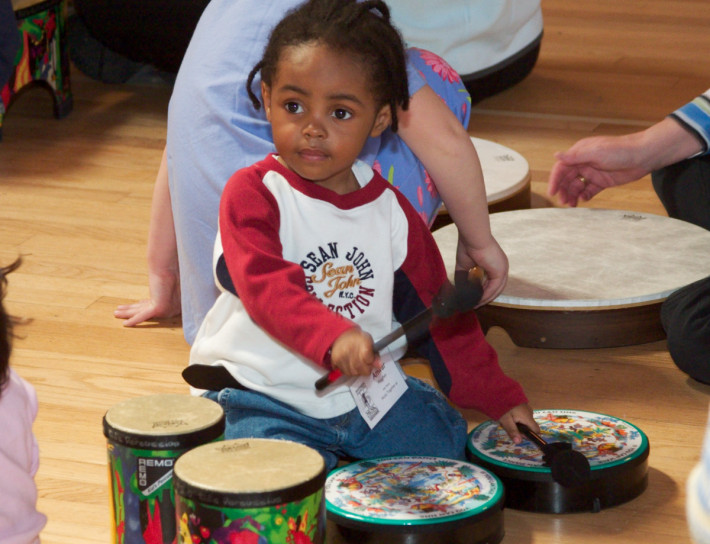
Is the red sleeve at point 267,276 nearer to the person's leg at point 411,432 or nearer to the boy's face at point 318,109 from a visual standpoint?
the boy's face at point 318,109

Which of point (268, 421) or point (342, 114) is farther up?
point (342, 114)

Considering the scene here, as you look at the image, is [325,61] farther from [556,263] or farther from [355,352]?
[556,263]

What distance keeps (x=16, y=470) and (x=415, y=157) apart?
2.42 ft

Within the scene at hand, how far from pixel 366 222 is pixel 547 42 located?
265 cm

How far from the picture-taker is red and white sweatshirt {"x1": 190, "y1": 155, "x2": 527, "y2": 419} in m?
1.17

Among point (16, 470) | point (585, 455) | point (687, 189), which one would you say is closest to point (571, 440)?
point (585, 455)

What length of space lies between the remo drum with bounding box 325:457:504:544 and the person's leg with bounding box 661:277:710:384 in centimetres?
47

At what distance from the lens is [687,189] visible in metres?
1.95

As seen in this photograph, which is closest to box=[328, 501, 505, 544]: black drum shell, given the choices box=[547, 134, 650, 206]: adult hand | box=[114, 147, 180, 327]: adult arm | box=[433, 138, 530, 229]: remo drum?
box=[114, 147, 180, 327]: adult arm

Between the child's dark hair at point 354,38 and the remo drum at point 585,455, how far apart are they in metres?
0.41

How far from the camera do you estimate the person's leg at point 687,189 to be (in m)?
1.91

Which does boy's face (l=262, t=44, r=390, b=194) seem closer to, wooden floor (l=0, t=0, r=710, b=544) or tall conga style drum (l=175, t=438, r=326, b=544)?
tall conga style drum (l=175, t=438, r=326, b=544)

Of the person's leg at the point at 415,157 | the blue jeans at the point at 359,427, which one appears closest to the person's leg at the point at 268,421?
the blue jeans at the point at 359,427

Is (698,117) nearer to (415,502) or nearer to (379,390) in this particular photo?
(379,390)
